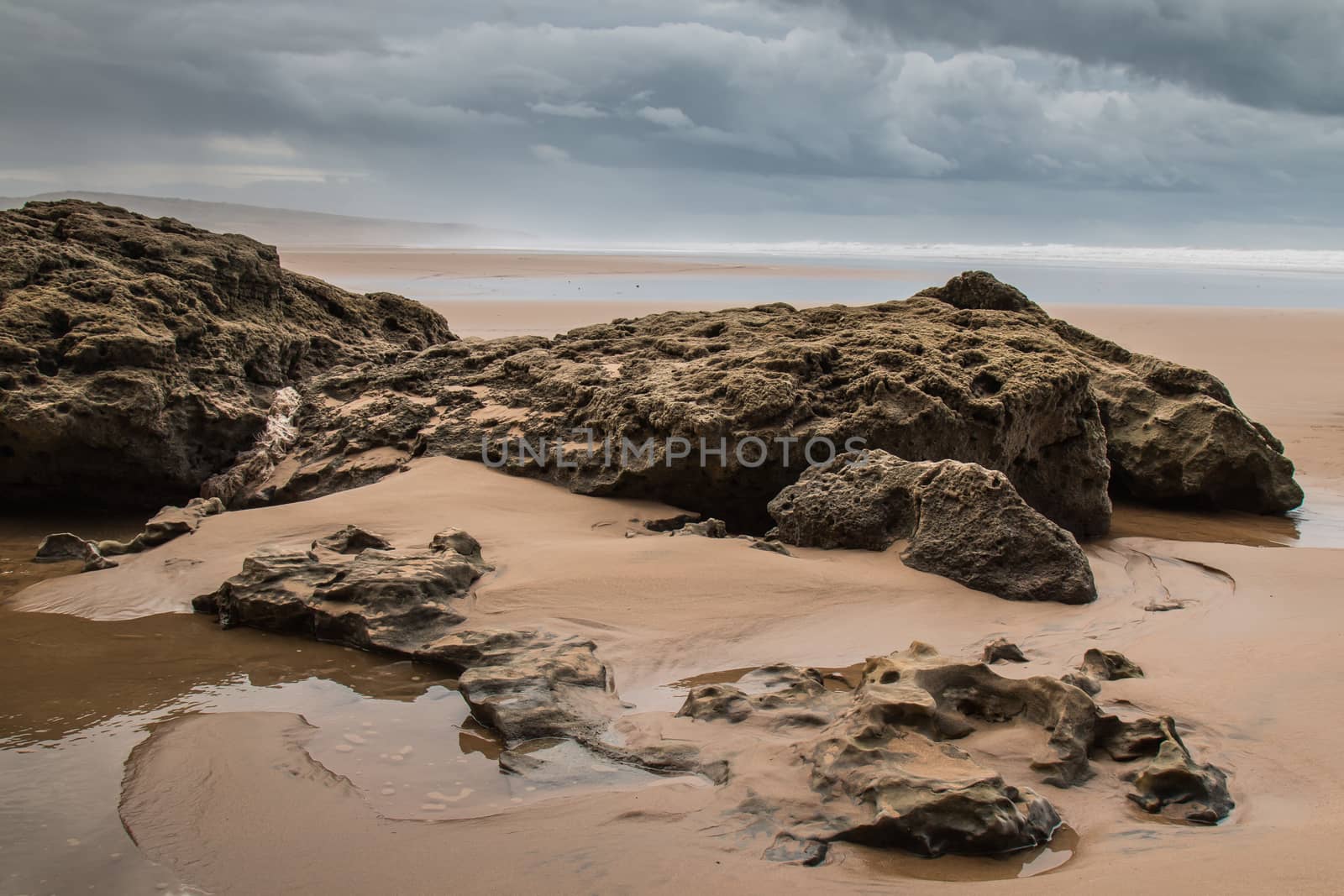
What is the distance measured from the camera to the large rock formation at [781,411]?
17.0ft

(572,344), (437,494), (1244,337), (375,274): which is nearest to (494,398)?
(572,344)

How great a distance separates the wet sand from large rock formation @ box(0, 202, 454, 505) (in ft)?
4.74

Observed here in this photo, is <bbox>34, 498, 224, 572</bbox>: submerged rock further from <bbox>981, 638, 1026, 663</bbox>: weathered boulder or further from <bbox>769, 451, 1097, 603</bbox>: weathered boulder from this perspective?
<bbox>981, 638, 1026, 663</bbox>: weathered boulder

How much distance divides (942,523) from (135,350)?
4.65 metres

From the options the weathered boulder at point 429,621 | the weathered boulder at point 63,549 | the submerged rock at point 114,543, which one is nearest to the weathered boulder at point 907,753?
the weathered boulder at point 429,621

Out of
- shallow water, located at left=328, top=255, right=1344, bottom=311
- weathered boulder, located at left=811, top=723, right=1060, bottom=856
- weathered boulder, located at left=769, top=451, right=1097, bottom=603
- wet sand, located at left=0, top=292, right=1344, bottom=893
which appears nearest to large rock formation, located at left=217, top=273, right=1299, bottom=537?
wet sand, located at left=0, top=292, right=1344, bottom=893

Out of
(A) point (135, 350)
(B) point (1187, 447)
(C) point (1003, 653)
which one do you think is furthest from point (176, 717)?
(B) point (1187, 447)

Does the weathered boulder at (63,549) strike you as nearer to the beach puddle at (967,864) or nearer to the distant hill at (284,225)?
the beach puddle at (967,864)

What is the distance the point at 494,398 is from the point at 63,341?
245 cm

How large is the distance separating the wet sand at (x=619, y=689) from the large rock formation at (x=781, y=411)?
0.32 metres

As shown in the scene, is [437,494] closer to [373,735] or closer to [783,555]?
[783,555]

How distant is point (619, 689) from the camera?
318 cm

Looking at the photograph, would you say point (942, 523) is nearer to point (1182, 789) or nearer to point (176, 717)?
point (1182, 789)

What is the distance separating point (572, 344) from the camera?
6617mm
